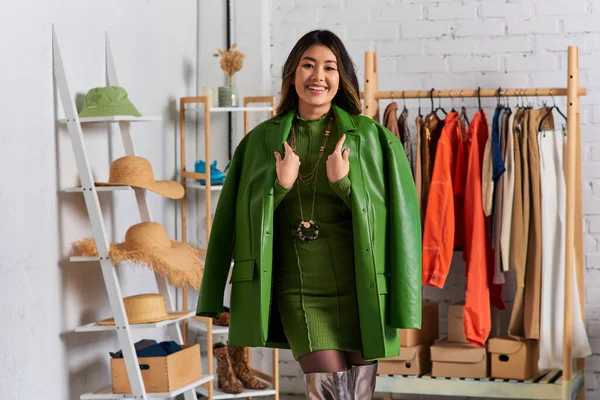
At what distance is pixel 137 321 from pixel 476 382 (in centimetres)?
152

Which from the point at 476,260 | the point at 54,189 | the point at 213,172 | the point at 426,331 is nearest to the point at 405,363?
the point at 426,331

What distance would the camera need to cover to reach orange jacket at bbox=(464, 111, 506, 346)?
4.08m

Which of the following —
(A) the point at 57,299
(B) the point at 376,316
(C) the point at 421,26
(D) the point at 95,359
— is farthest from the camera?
(C) the point at 421,26

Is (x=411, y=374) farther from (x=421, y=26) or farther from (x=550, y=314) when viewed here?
(x=421, y=26)

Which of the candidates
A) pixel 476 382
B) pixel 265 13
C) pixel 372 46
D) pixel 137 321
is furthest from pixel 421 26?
pixel 137 321

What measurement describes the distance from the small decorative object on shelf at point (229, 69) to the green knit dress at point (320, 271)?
2002 mm

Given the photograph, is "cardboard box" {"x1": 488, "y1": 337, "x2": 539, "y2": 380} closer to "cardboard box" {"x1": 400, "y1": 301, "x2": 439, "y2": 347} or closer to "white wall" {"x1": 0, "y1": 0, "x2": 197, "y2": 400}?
"cardboard box" {"x1": 400, "y1": 301, "x2": 439, "y2": 347}

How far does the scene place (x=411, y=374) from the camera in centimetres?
422

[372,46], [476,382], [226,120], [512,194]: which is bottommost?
[476,382]

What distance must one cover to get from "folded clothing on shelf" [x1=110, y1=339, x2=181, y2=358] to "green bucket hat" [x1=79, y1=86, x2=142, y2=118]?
0.95 m

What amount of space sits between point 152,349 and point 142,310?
18 centimetres

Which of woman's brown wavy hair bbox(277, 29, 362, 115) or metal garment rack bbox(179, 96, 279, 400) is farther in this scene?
metal garment rack bbox(179, 96, 279, 400)

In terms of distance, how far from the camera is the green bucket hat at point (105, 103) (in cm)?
364

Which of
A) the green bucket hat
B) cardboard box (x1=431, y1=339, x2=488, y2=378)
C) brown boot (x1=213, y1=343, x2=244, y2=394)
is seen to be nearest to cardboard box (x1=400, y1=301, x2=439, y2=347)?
cardboard box (x1=431, y1=339, x2=488, y2=378)
